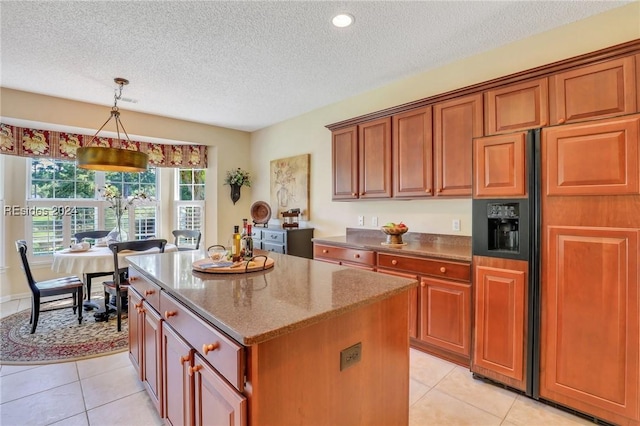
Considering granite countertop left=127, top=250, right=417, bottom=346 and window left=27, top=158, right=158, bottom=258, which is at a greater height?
window left=27, top=158, right=158, bottom=258

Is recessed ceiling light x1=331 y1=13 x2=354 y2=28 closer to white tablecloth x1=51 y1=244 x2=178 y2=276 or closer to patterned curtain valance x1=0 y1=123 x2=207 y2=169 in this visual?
patterned curtain valance x1=0 y1=123 x2=207 y2=169

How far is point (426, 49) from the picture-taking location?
2725mm

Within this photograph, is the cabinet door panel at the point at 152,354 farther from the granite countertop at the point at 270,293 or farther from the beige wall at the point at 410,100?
the beige wall at the point at 410,100

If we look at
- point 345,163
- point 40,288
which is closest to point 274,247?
point 345,163

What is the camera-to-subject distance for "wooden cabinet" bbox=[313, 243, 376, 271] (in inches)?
117

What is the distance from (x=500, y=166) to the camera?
213cm

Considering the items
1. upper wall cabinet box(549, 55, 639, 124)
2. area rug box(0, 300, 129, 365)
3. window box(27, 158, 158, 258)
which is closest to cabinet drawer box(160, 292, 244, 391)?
area rug box(0, 300, 129, 365)

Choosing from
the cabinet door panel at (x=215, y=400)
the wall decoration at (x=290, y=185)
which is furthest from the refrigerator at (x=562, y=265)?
the wall decoration at (x=290, y=185)

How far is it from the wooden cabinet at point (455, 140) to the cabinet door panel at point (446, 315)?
2.62 ft

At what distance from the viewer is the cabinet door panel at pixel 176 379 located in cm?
134

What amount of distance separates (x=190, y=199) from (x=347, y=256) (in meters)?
3.54

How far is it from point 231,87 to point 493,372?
3.67 metres

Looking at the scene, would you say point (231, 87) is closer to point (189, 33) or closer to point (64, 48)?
point (189, 33)

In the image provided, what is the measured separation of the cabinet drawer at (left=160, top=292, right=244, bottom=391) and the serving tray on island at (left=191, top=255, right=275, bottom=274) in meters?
0.27
